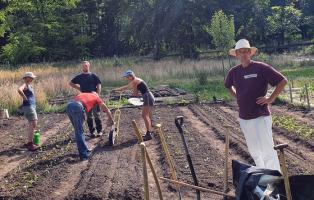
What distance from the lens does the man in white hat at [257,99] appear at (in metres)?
5.92

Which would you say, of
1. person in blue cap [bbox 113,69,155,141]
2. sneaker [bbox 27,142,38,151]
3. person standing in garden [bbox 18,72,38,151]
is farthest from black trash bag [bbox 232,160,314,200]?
sneaker [bbox 27,142,38,151]

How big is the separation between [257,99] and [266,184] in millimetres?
1958

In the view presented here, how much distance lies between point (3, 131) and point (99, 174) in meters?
6.48

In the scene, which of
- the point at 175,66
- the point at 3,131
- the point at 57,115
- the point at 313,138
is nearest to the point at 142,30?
the point at 175,66

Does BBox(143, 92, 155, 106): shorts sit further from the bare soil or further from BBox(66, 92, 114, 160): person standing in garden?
BBox(66, 92, 114, 160): person standing in garden

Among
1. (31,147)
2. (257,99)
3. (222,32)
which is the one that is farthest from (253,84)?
(222,32)

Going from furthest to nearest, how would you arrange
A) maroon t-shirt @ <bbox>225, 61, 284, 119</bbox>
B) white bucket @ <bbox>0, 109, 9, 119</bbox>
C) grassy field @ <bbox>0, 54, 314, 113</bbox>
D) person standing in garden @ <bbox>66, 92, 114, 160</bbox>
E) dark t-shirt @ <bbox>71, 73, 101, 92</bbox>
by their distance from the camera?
grassy field @ <bbox>0, 54, 314, 113</bbox> → white bucket @ <bbox>0, 109, 9, 119</bbox> → dark t-shirt @ <bbox>71, 73, 101, 92</bbox> → person standing in garden @ <bbox>66, 92, 114, 160</bbox> → maroon t-shirt @ <bbox>225, 61, 284, 119</bbox>

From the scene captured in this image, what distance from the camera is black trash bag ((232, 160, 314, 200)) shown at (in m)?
4.09

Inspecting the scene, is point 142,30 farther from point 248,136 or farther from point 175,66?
point 248,136

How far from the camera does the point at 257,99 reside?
236 inches

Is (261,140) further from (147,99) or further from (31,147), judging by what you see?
(31,147)

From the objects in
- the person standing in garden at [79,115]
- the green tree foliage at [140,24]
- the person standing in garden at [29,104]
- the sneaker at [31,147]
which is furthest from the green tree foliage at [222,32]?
the person standing in garden at [79,115]

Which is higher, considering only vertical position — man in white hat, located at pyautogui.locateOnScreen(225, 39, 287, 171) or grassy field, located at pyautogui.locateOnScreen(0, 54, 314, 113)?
man in white hat, located at pyautogui.locateOnScreen(225, 39, 287, 171)

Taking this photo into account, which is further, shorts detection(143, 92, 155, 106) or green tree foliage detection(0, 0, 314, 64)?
green tree foliage detection(0, 0, 314, 64)
